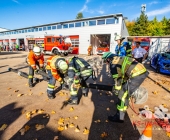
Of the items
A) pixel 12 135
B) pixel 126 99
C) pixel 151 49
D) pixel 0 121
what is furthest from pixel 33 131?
pixel 151 49

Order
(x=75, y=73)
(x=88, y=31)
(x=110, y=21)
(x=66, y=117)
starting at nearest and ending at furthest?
(x=66, y=117), (x=75, y=73), (x=110, y=21), (x=88, y=31)

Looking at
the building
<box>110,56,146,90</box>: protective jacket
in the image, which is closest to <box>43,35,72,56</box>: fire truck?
the building

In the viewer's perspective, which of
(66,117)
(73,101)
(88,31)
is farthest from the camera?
(88,31)

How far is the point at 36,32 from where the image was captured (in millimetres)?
29203

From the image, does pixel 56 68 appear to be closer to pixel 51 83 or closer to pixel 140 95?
pixel 51 83

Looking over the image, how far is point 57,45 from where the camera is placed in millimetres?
16766

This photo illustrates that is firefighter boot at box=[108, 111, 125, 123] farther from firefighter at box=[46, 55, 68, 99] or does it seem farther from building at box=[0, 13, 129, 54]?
building at box=[0, 13, 129, 54]

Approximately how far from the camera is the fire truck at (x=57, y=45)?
1647 cm

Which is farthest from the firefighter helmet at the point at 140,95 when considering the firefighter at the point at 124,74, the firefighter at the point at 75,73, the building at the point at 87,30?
the building at the point at 87,30

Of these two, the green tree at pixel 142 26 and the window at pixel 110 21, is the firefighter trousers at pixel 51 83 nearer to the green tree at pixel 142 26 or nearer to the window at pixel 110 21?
the window at pixel 110 21

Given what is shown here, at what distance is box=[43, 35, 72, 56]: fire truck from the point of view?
16.5m

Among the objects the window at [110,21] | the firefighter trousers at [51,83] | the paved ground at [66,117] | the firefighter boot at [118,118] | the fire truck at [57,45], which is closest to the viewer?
the paved ground at [66,117]

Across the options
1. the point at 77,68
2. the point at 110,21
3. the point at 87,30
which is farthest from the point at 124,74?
the point at 87,30

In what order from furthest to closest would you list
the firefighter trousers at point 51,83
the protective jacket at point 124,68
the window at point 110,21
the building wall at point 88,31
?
the window at point 110,21
the building wall at point 88,31
the firefighter trousers at point 51,83
the protective jacket at point 124,68
